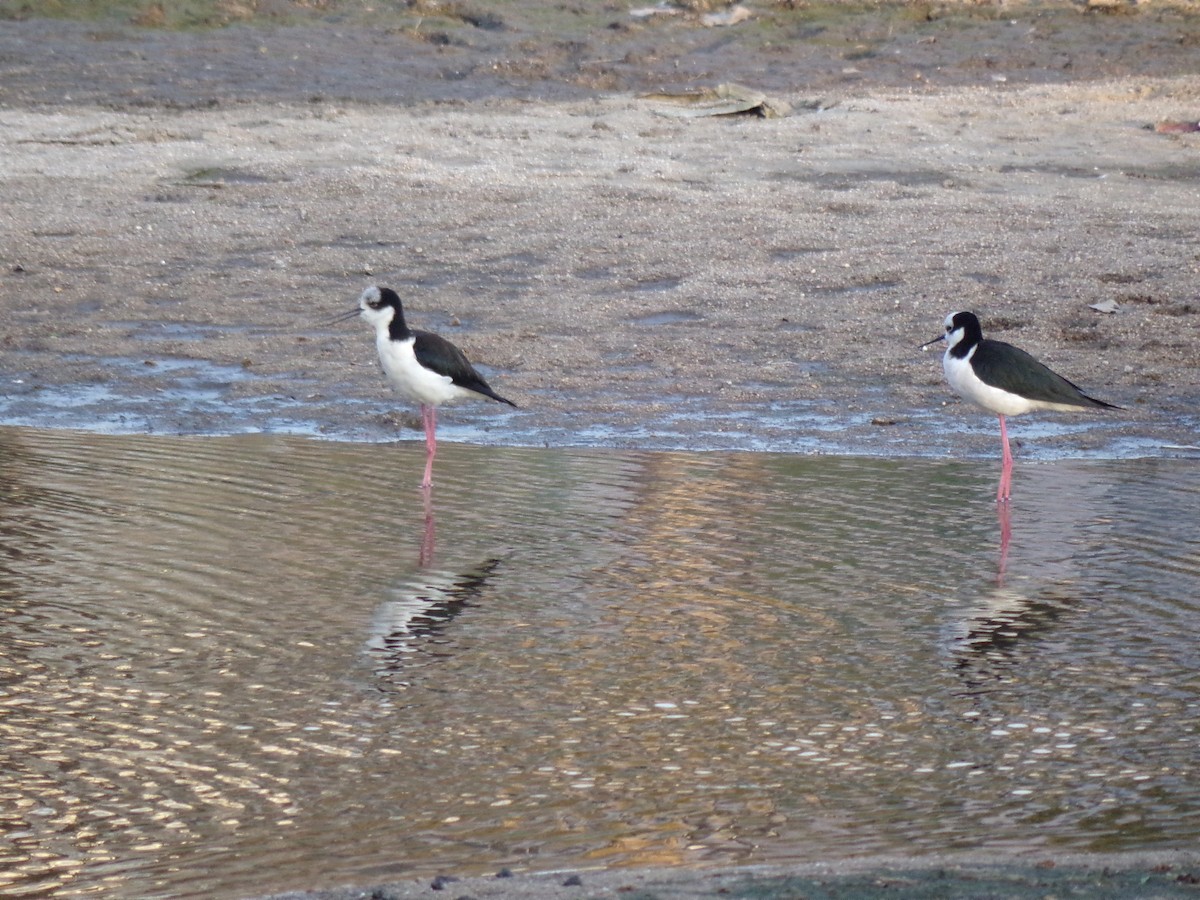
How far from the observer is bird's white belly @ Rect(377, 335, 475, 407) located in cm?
917

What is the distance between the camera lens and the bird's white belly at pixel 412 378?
917 cm

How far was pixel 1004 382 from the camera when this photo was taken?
29.5 ft

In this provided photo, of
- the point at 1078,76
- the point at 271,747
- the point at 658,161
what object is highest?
the point at 1078,76

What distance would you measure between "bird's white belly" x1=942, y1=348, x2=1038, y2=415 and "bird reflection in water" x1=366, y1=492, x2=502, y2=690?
10.0 ft

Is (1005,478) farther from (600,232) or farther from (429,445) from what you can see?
(600,232)

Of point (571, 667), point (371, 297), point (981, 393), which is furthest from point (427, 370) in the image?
point (571, 667)

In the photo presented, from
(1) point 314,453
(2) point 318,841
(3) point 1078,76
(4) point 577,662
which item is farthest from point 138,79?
(2) point 318,841

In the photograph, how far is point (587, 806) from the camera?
442 cm

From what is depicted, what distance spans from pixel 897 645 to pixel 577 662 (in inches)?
41.7

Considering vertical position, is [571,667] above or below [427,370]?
below

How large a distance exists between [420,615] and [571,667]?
82 centimetres

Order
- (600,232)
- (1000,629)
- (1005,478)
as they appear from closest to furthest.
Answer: (1000,629)
(1005,478)
(600,232)

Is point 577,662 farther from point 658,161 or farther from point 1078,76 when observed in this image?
point 1078,76

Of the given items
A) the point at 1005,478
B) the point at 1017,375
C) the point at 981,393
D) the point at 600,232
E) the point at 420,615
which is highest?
the point at 600,232
